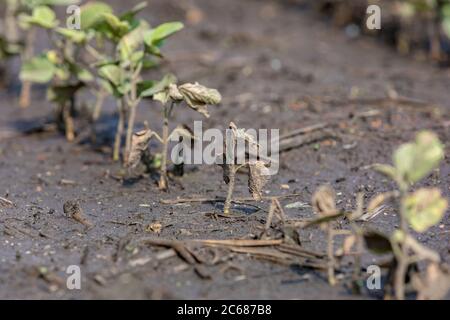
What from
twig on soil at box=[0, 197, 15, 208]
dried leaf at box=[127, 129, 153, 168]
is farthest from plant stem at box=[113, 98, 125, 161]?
twig on soil at box=[0, 197, 15, 208]

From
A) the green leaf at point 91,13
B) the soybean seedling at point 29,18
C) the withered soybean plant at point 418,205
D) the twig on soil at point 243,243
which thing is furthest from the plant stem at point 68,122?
the withered soybean plant at point 418,205

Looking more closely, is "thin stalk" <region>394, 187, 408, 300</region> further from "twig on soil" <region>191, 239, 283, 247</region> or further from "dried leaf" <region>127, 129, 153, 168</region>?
"dried leaf" <region>127, 129, 153, 168</region>

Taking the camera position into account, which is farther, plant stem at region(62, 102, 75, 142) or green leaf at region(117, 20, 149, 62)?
plant stem at region(62, 102, 75, 142)

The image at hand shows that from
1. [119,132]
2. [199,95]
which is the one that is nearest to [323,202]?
[199,95]

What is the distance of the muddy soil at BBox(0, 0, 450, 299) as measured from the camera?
9.61 feet

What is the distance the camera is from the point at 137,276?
2.90 m

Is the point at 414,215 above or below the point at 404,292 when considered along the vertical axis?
above

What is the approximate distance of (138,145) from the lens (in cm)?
385

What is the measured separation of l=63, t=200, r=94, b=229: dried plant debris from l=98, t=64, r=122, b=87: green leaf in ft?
2.67

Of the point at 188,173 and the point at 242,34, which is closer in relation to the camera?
the point at 188,173

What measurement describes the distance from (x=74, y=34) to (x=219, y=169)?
114cm

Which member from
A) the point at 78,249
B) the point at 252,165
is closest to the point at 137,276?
the point at 78,249
